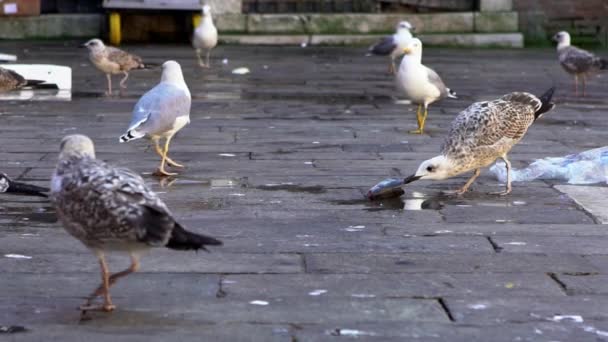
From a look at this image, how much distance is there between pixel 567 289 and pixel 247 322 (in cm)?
164

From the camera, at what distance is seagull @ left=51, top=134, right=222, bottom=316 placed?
527 centimetres

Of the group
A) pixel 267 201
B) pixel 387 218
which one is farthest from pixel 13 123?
pixel 387 218

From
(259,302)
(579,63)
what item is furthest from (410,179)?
(579,63)

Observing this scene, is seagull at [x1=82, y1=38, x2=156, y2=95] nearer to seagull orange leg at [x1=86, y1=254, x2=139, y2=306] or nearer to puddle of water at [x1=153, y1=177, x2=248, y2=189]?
puddle of water at [x1=153, y1=177, x2=248, y2=189]

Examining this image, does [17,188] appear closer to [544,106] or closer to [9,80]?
[544,106]

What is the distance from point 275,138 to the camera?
11.7 m

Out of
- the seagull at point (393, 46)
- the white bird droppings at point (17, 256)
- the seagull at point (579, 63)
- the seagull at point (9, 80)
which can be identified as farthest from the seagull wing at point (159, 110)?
the seagull at point (393, 46)

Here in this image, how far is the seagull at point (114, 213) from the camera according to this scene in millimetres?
5266

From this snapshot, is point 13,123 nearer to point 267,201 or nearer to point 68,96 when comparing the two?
point 68,96

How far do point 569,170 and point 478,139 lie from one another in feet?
3.58

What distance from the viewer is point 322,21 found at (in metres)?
23.8

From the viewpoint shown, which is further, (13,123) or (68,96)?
(68,96)

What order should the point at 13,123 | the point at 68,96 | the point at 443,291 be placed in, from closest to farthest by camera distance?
the point at 443,291
the point at 13,123
the point at 68,96

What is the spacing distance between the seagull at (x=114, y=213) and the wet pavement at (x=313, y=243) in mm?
363
